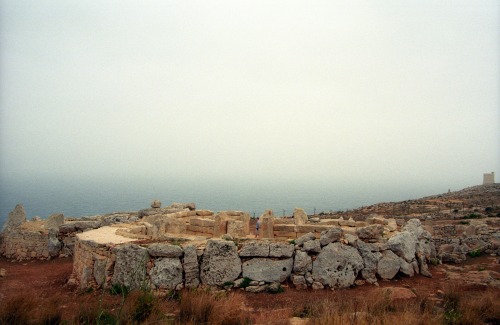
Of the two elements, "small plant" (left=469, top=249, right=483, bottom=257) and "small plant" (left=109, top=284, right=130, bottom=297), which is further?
"small plant" (left=469, top=249, right=483, bottom=257)

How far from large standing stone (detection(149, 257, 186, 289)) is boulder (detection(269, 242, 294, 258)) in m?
2.74

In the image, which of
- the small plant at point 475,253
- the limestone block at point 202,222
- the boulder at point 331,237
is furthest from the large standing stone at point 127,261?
the small plant at point 475,253

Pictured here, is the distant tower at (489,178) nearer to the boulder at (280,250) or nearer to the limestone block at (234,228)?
the limestone block at (234,228)

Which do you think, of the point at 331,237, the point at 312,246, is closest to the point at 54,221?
the point at 312,246

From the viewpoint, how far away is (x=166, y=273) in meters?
9.40

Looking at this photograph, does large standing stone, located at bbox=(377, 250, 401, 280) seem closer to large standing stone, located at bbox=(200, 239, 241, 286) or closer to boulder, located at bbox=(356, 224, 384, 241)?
boulder, located at bbox=(356, 224, 384, 241)

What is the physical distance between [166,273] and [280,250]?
3.38 metres

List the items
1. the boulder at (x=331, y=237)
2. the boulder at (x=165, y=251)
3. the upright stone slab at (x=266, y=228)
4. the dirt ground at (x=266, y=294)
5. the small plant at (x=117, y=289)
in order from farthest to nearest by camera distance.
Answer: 1. the upright stone slab at (x=266, y=228)
2. the boulder at (x=331, y=237)
3. the boulder at (x=165, y=251)
4. the small plant at (x=117, y=289)
5. the dirt ground at (x=266, y=294)

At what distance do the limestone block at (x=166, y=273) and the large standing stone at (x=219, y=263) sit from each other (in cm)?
70

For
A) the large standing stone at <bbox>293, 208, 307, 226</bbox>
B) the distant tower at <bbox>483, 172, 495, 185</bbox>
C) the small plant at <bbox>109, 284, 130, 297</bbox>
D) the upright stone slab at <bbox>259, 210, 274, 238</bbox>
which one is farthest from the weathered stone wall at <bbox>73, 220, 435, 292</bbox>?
the distant tower at <bbox>483, 172, 495, 185</bbox>

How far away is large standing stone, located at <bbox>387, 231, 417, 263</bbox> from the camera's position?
34.2 feet

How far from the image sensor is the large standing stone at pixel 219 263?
9.56m

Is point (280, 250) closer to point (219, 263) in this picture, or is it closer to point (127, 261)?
point (219, 263)

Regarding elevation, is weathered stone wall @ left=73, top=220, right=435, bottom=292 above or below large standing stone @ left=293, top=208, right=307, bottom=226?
below
